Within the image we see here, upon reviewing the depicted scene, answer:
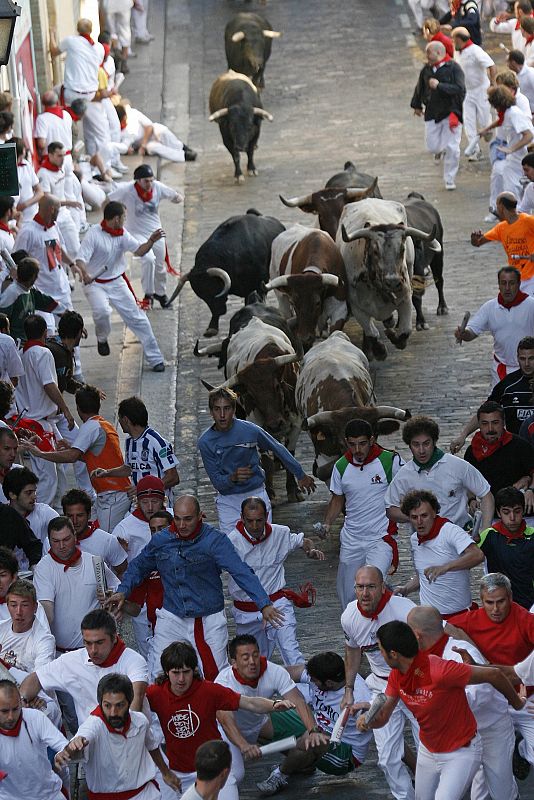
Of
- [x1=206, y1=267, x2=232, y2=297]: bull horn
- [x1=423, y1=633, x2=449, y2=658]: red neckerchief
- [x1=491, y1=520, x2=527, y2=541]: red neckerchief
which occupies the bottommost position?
[x1=206, y1=267, x2=232, y2=297]: bull horn

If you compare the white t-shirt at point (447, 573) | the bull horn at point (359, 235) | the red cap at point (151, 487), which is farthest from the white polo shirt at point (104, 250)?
the white t-shirt at point (447, 573)

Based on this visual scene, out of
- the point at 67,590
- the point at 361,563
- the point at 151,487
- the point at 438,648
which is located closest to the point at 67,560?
the point at 67,590

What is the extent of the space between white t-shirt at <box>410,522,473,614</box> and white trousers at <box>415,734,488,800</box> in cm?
164

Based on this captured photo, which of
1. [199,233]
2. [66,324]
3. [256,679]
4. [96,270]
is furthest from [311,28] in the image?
[256,679]

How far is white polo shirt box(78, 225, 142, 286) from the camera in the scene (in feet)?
55.5

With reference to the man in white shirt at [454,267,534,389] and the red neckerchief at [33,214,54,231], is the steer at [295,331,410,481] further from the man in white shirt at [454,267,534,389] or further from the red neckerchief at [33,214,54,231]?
the red neckerchief at [33,214,54,231]

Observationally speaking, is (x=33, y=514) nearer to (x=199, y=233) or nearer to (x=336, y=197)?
(x=336, y=197)

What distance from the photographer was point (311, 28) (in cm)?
3303

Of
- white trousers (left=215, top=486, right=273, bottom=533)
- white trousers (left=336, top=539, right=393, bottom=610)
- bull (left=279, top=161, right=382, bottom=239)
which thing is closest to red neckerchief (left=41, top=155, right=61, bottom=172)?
bull (left=279, top=161, right=382, bottom=239)

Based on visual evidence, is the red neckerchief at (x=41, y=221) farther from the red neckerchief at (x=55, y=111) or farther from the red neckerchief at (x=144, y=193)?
the red neckerchief at (x=55, y=111)

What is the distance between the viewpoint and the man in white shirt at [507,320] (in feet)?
45.5

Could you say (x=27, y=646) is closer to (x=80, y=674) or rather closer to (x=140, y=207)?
(x=80, y=674)

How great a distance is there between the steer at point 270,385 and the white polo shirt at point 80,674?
502cm

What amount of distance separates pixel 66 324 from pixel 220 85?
490 inches
